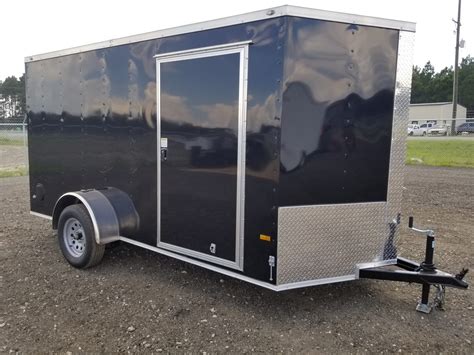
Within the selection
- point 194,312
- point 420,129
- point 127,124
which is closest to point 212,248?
point 194,312

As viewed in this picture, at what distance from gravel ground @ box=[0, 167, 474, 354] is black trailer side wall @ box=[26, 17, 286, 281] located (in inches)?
19.3

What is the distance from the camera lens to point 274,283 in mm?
3516

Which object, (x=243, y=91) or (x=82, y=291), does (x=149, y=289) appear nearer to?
(x=82, y=291)

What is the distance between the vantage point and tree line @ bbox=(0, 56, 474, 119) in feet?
184

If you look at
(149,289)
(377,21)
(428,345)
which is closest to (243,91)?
(377,21)

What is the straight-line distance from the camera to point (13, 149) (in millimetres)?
20609

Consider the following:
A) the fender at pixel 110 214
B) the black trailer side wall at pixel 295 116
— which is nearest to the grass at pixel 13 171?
the fender at pixel 110 214

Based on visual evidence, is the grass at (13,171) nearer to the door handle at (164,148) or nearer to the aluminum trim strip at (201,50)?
the door handle at (164,148)

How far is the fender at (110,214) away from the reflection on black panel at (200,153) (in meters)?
0.53

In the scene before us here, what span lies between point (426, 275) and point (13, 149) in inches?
830

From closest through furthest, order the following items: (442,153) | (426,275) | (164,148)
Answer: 1. (426,275)
2. (164,148)
3. (442,153)

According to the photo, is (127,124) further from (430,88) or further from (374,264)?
Answer: (430,88)

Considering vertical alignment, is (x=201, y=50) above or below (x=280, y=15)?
below

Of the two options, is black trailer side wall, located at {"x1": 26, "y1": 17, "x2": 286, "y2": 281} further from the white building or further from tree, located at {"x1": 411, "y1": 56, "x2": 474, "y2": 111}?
tree, located at {"x1": 411, "y1": 56, "x2": 474, "y2": 111}
